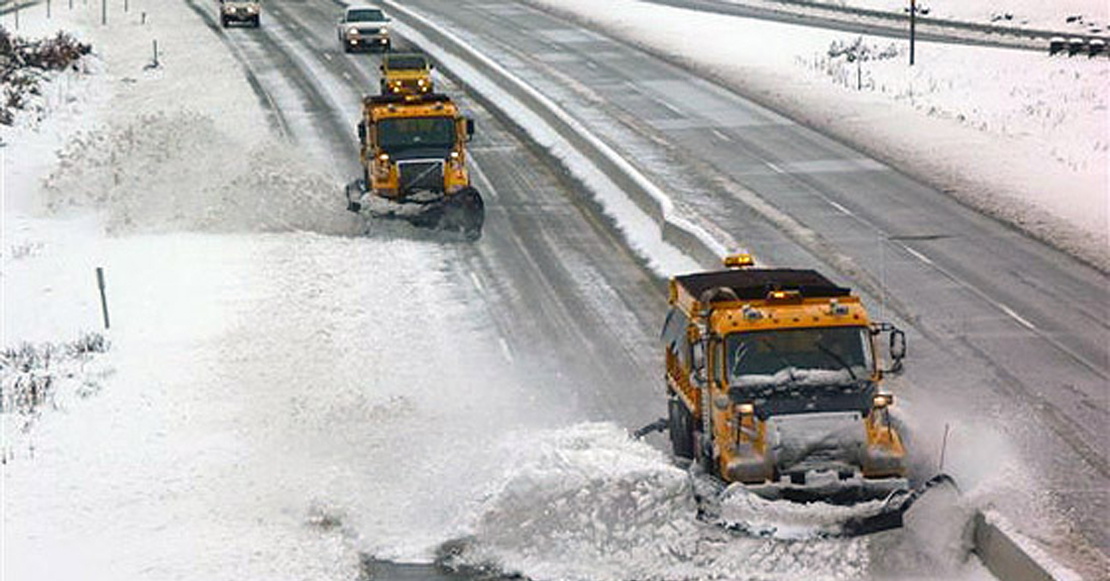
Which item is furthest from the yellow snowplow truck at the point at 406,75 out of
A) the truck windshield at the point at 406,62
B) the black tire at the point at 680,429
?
the black tire at the point at 680,429

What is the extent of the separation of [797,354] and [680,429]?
2.45 meters

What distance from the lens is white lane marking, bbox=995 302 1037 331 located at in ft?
74.1

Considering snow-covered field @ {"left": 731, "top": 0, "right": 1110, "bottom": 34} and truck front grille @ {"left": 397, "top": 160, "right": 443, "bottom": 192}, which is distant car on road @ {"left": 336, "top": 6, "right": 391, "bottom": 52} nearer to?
truck front grille @ {"left": 397, "top": 160, "right": 443, "bottom": 192}

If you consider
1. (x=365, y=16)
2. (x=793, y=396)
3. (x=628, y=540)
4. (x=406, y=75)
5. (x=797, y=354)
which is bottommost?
(x=628, y=540)

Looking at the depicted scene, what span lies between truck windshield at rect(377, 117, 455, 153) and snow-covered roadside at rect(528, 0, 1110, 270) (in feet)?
37.8

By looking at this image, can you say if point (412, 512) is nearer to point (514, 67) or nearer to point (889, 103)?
point (889, 103)

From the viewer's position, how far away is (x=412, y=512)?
1559 centimetres

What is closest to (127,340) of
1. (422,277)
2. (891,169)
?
(422,277)

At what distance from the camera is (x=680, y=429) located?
16125mm

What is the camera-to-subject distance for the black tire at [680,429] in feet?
51.3

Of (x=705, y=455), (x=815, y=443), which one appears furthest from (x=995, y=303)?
(x=815, y=443)

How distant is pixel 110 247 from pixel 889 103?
2597cm

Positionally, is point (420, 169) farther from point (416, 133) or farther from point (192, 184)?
point (192, 184)

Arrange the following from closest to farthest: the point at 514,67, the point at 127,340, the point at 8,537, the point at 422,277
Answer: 1. the point at 8,537
2. the point at 127,340
3. the point at 422,277
4. the point at 514,67
